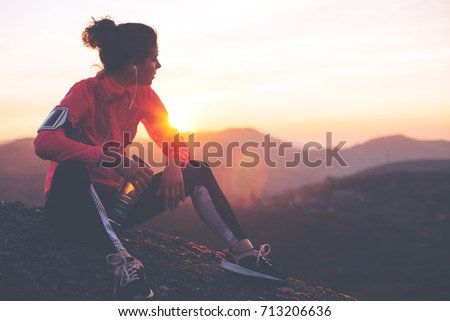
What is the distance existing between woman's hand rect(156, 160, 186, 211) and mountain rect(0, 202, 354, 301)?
801mm

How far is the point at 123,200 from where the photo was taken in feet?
14.6

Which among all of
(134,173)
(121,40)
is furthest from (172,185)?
(121,40)

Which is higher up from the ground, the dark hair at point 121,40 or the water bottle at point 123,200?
the dark hair at point 121,40

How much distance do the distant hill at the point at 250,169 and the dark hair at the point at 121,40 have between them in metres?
1.43

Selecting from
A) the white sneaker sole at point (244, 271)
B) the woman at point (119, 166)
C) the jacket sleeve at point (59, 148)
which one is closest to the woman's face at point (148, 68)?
the woman at point (119, 166)

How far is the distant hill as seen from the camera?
5559 centimetres

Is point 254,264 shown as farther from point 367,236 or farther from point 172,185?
point 367,236

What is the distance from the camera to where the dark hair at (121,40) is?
173 inches

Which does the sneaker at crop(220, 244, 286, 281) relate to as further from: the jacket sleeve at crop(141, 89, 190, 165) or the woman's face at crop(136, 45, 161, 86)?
the woman's face at crop(136, 45, 161, 86)

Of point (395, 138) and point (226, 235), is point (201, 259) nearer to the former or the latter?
point (226, 235)

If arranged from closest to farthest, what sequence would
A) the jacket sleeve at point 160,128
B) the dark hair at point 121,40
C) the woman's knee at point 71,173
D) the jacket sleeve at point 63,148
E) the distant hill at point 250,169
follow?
the jacket sleeve at point 63,148
the woman's knee at point 71,173
the dark hair at point 121,40
the jacket sleeve at point 160,128
the distant hill at point 250,169

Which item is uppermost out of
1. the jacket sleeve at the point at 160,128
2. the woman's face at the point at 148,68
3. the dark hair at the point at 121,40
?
the dark hair at the point at 121,40

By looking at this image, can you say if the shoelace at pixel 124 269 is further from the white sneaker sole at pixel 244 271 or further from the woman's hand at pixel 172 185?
the white sneaker sole at pixel 244 271

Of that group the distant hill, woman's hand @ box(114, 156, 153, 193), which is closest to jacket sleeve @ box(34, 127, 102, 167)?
woman's hand @ box(114, 156, 153, 193)
